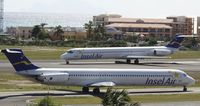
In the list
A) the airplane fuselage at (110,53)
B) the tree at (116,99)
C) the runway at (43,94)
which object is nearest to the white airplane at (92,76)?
the runway at (43,94)

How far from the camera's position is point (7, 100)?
1869 inches

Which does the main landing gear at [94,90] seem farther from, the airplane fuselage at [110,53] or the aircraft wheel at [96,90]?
the airplane fuselage at [110,53]

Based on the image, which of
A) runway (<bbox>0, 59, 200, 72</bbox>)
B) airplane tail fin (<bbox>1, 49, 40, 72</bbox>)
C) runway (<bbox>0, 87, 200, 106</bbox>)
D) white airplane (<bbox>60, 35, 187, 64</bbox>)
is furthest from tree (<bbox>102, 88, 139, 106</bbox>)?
white airplane (<bbox>60, 35, 187, 64</bbox>)

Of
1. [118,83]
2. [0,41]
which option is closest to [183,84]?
[118,83]

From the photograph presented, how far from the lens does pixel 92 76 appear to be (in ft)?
179

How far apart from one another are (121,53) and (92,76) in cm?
4343

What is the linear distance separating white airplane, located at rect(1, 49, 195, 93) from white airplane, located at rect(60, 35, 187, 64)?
125 ft

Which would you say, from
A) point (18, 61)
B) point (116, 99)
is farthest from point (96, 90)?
point (116, 99)

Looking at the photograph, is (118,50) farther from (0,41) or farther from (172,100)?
(0,41)

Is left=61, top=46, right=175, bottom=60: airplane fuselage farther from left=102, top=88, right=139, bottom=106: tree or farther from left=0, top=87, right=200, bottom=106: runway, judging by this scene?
left=102, top=88, right=139, bottom=106: tree

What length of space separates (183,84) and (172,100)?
871 cm

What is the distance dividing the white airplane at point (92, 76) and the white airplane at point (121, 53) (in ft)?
125

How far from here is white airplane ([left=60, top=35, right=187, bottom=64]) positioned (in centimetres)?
9500

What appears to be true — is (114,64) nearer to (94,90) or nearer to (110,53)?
(110,53)
